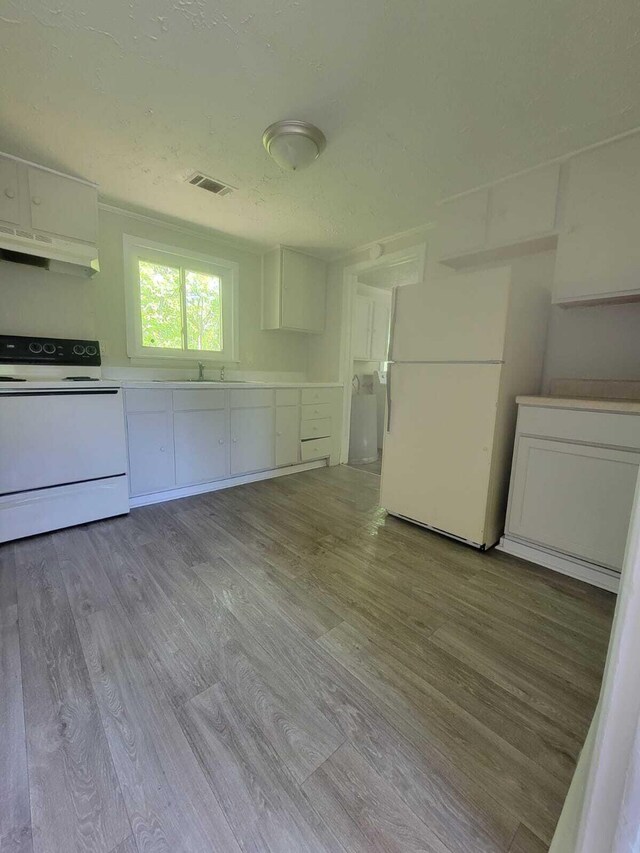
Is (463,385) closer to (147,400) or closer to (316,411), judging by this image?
(316,411)

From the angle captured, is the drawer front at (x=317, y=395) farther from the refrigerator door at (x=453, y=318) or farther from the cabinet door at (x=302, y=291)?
the refrigerator door at (x=453, y=318)

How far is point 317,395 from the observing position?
3.90 m

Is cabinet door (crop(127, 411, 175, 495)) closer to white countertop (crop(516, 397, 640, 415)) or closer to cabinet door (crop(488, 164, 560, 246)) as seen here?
white countertop (crop(516, 397, 640, 415))

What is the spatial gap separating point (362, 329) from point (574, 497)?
309 centimetres

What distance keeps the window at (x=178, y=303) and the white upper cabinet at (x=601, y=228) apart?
2.96 m

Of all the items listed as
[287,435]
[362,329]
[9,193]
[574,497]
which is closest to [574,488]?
[574,497]

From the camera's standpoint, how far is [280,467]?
3.66 metres

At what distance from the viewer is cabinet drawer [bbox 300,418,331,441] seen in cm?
381

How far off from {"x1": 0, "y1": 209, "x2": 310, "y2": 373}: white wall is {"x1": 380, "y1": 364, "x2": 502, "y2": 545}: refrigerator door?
2173mm

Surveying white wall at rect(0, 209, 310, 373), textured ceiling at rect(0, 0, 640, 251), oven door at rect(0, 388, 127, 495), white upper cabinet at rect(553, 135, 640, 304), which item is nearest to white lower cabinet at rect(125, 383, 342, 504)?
oven door at rect(0, 388, 127, 495)

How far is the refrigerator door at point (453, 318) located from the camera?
1955 mm

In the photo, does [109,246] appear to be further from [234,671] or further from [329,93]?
[234,671]

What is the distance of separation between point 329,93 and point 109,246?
2.23m

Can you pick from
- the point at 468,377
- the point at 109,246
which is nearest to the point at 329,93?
the point at 468,377
